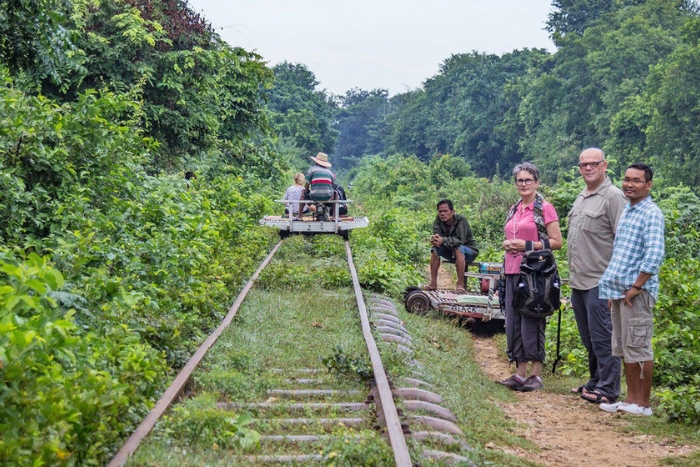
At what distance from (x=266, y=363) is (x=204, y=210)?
614cm

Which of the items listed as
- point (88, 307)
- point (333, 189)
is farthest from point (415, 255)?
point (88, 307)

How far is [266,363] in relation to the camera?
21.9 feet

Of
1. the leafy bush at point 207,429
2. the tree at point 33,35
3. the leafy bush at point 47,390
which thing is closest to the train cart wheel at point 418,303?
the tree at point 33,35

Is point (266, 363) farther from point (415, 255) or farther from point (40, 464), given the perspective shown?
point (415, 255)

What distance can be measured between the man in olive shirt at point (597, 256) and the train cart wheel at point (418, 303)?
346 centimetres

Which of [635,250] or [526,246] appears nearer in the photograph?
[635,250]

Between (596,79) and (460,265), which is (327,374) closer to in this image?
(460,265)

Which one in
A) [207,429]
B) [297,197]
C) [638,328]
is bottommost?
[207,429]

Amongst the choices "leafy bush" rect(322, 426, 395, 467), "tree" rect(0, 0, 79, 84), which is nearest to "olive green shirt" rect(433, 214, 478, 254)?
"tree" rect(0, 0, 79, 84)

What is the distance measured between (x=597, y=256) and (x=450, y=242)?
14.9ft

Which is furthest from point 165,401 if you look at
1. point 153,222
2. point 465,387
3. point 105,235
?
point 153,222

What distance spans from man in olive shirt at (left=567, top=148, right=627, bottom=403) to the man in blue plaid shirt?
1.09 ft

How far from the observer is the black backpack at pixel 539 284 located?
7332mm

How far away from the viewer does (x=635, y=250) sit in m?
6.45
